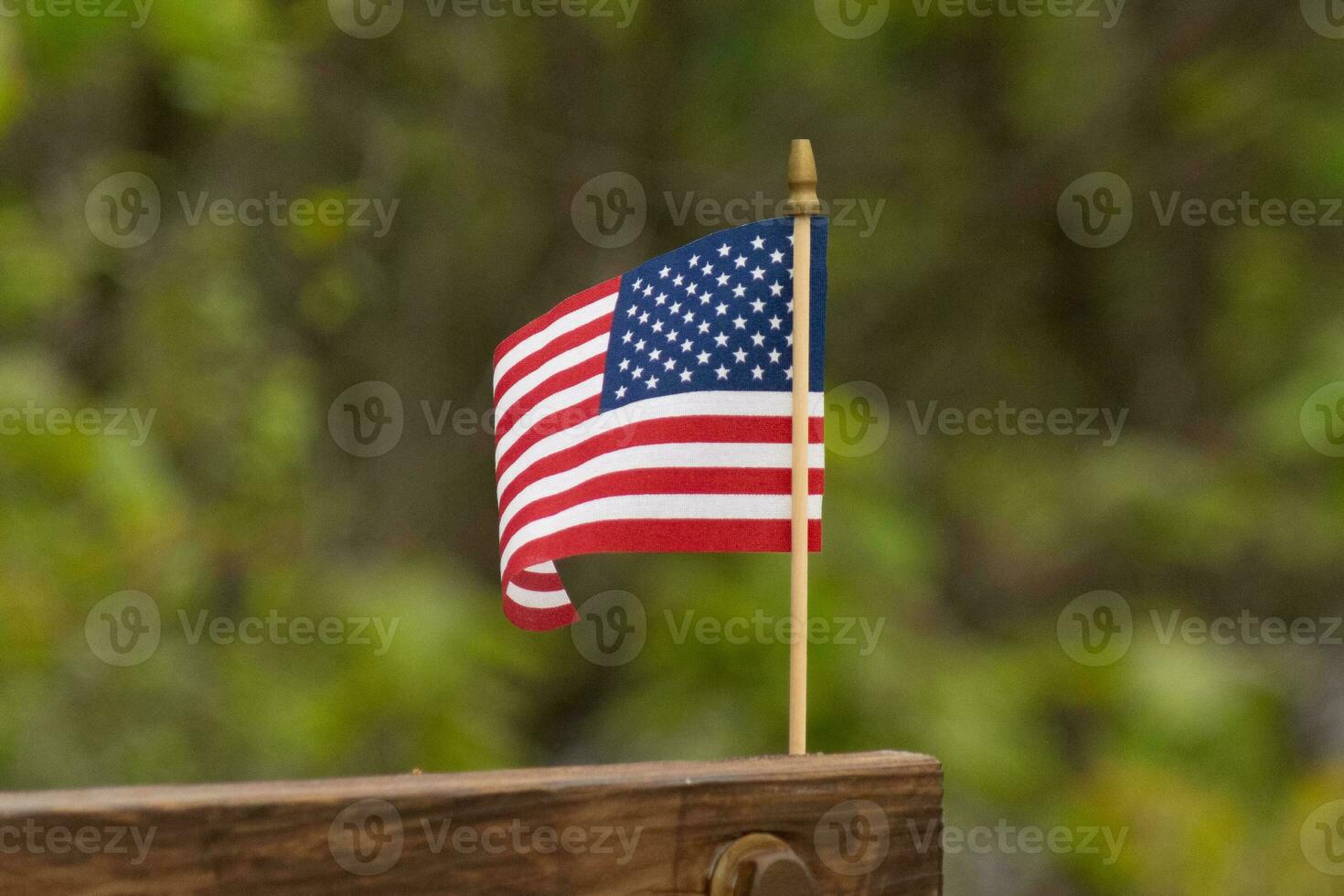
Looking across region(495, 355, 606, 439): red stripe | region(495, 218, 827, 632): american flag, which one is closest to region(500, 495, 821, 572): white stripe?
region(495, 218, 827, 632): american flag

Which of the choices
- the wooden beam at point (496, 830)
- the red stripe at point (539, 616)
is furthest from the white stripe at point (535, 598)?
the wooden beam at point (496, 830)

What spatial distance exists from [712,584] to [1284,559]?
79cm

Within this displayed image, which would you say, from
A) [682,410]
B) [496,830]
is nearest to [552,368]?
[682,410]

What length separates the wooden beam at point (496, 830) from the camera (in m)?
0.75

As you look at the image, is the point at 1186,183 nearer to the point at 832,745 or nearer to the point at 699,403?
the point at 832,745

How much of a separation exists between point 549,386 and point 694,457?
0.16 m

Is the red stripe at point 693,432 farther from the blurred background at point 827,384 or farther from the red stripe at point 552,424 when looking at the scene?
the blurred background at point 827,384

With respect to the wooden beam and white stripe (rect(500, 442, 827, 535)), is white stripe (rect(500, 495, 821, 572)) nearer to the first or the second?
white stripe (rect(500, 442, 827, 535))

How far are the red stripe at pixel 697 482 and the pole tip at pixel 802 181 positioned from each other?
173mm

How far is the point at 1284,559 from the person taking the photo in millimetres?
1869

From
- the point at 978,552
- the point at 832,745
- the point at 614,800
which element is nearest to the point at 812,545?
the point at 614,800

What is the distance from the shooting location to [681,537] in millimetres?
986

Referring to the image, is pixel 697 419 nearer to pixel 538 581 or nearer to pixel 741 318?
pixel 741 318

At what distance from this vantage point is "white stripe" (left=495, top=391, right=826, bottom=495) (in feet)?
3.20
